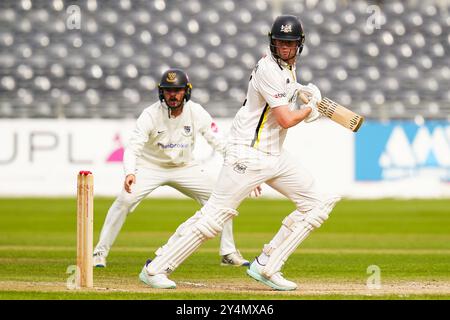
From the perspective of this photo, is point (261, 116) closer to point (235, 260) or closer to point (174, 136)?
point (174, 136)

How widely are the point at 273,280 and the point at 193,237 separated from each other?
2.43ft

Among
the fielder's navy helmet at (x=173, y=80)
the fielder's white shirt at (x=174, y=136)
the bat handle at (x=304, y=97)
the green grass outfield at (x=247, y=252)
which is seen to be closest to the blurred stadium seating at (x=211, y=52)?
the green grass outfield at (x=247, y=252)

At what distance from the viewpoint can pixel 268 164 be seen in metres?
7.68

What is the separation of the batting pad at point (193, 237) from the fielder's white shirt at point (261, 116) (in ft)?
1.86

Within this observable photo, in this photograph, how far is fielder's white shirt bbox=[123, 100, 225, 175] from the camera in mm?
9906

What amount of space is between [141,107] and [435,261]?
1248 centimetres

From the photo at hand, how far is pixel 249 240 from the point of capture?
13266 millimetres

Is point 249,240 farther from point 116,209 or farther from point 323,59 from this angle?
point 323,59

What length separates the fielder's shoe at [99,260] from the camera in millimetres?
9789

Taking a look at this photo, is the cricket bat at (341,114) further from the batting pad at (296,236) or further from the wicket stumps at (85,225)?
the wicket stumps at (85,225)

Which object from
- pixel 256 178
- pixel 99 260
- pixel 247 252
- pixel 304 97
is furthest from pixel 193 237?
pixel 247 252

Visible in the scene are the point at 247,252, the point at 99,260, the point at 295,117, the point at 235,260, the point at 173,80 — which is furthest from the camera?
the point at 247,252

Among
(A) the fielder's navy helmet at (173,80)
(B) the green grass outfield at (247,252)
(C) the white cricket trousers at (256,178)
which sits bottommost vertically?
(B) the green grass outfield at (247,252)

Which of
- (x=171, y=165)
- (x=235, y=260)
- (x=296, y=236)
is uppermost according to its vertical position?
(x=171, y=165)
